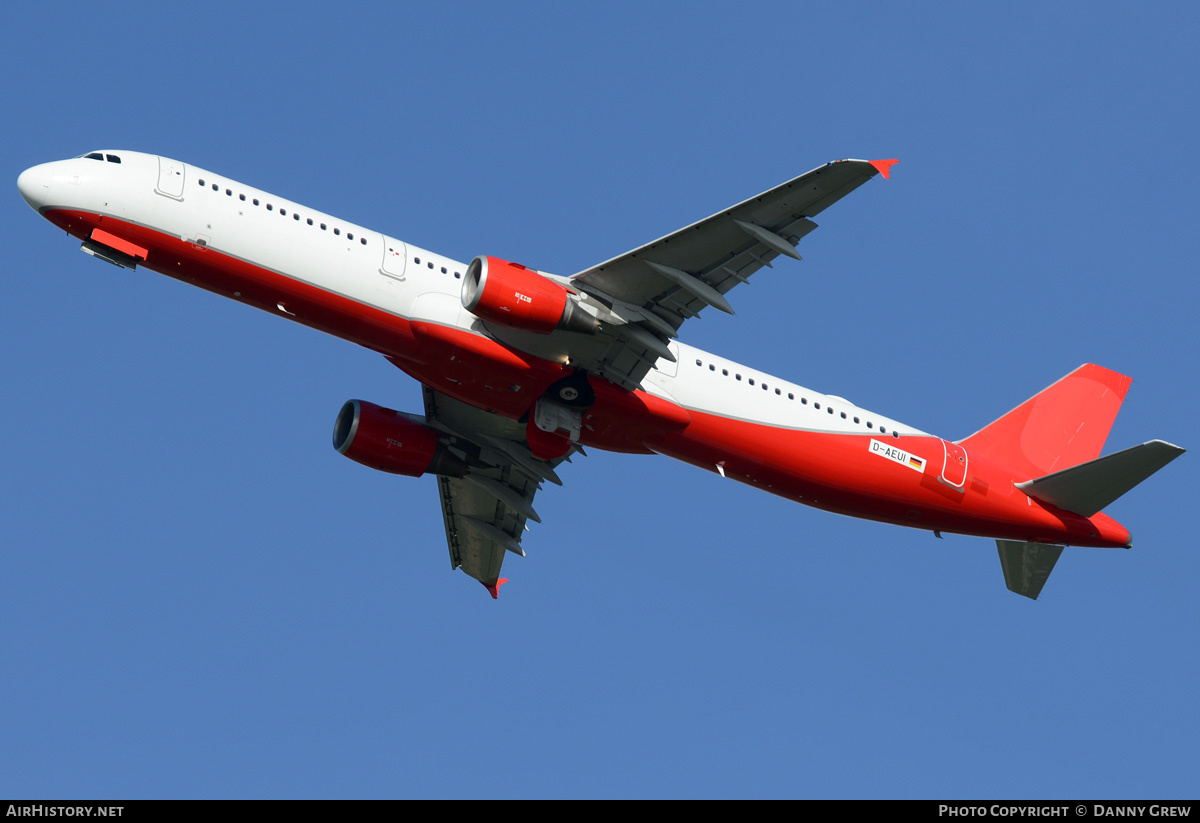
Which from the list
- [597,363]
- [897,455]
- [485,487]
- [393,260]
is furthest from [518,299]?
[897,455]

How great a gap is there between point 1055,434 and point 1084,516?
3.66 metres

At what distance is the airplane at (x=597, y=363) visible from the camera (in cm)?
3400

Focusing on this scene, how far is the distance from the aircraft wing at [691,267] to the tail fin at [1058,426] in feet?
42.8

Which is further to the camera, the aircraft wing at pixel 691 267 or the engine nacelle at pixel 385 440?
the engine nacelle at pixel 385 440

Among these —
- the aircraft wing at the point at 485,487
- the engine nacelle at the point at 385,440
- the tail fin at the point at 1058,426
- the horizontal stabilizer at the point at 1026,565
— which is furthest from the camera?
the aircraft wing at the point at 485,487

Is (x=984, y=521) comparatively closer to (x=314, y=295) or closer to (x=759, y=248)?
(x=759, y=248)

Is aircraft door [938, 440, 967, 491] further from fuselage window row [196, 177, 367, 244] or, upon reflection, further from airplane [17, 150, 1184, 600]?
fuselage window row [196, 177, 367, 244]

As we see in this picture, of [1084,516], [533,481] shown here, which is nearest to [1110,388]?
[1084,516]

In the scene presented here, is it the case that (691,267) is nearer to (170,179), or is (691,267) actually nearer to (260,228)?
(260,228)

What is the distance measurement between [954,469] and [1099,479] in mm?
4469

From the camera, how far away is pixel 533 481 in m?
44.8

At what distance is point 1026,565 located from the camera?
42562mm

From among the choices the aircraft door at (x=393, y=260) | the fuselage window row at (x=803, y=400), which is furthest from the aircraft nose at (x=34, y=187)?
the fuselage window row at (x=803, y=400)

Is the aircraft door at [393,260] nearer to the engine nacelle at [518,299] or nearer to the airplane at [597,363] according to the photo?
the airplane at [597,363]
